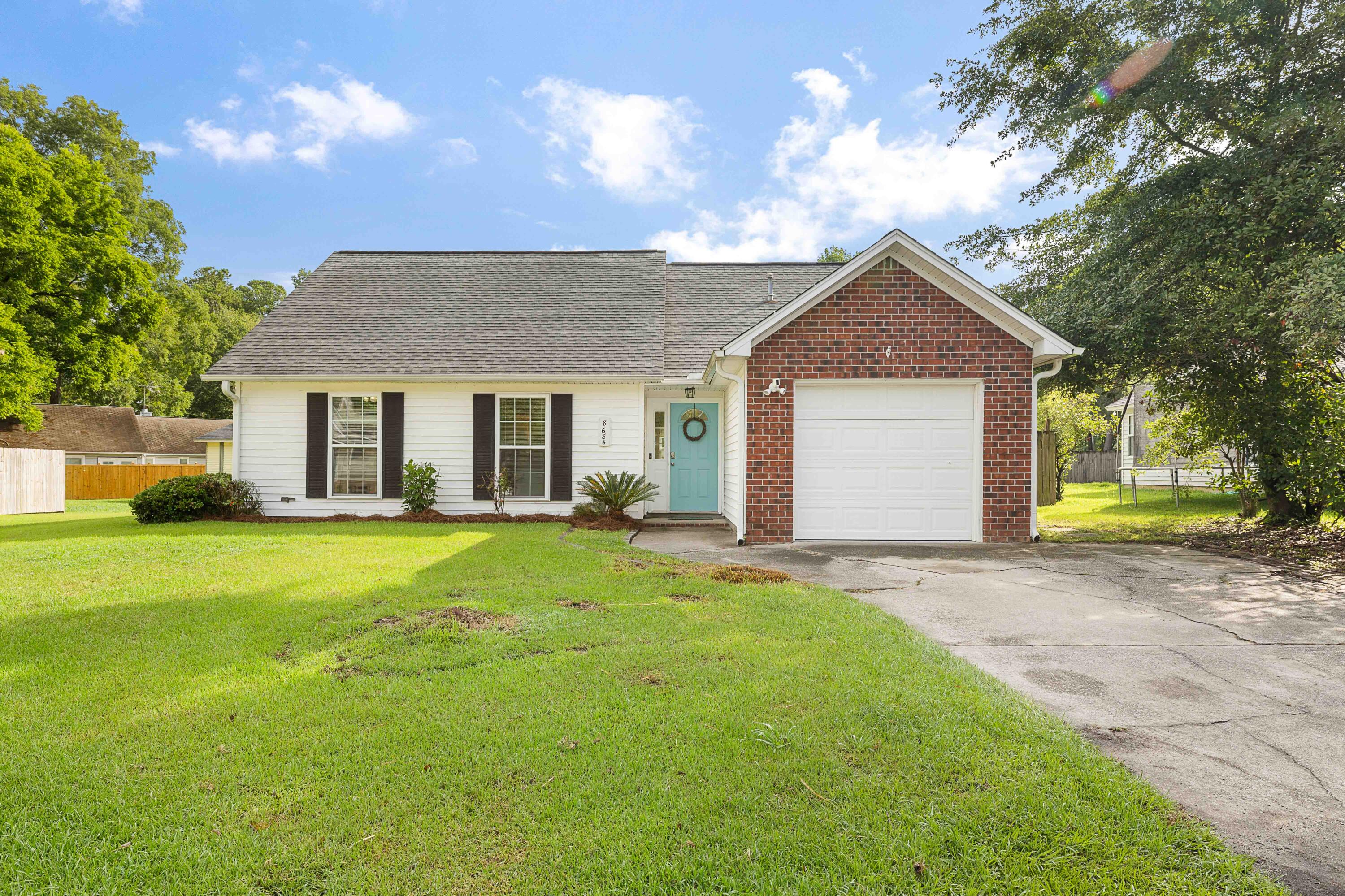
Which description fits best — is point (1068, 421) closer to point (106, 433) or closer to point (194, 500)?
point (194, 500)

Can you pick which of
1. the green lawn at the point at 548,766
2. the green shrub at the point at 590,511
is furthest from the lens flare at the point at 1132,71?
the green shrub at the point at 590,511

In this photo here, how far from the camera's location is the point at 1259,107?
939 cm

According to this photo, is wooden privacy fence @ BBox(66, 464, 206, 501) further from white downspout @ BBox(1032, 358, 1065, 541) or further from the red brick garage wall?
white downspout @ BBox(1032, 358, 1065, 541)

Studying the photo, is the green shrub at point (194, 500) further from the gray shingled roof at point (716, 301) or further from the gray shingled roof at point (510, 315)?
the gray shingled roof at point (716, 301)

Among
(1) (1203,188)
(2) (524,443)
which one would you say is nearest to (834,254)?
(1) (1203,188)

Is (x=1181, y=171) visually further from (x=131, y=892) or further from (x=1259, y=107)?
(x=131, y=892)

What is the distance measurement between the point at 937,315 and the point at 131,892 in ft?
31.5

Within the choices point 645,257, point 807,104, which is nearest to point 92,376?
point 645,257

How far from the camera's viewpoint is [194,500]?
475 inches

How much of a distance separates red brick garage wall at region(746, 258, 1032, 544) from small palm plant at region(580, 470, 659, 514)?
3287mm

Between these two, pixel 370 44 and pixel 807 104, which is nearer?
pixel 370 44

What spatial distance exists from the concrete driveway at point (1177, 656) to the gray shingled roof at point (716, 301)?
6.06 metres

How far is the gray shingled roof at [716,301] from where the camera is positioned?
541 inches

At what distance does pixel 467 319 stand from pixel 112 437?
96.4ft
